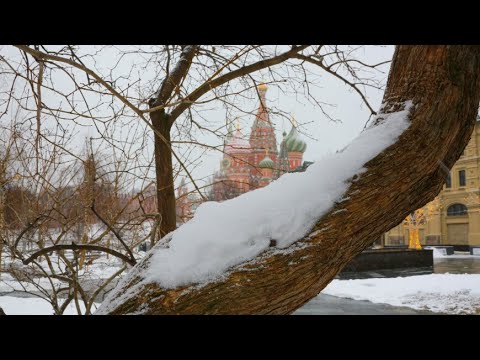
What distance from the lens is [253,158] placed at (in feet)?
9.49

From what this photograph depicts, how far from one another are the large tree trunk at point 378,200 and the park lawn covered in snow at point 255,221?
0.8 inches

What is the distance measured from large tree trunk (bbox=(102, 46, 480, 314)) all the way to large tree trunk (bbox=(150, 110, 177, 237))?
1573 mm

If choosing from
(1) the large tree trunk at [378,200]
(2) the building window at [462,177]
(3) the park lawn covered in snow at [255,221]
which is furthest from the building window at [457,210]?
(3) the park lawn covered in snow at [255,221]

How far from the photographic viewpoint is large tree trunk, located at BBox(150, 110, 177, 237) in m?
2.50

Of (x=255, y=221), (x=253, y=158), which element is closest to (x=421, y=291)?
(x=253, y=158)

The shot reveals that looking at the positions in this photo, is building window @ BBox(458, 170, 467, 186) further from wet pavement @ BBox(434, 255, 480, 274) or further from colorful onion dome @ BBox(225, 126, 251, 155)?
colorful onion dome @ BBox(225, 126, 251, 155)

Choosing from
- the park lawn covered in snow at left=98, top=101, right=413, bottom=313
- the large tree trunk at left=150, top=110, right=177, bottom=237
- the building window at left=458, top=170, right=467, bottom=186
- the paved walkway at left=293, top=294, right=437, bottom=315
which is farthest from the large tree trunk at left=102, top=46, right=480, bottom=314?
the building window at left=458, top=170, right=467, bottom=186
